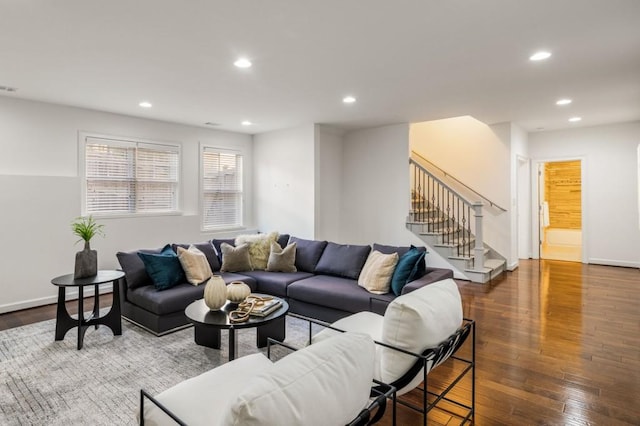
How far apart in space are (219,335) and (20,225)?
328 centimetres

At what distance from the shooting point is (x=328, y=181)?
6.87 meters

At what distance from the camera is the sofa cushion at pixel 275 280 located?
4.26m

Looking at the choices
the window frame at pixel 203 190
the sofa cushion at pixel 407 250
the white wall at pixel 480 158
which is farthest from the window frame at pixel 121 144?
the white wall at pixel 480 158

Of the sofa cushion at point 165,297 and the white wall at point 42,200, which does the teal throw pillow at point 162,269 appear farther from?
the white wall at point 42,200

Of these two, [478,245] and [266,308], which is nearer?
[266,308]

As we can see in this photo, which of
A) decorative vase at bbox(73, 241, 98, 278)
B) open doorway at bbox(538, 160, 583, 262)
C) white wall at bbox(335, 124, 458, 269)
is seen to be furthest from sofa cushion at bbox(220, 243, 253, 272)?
open doorway at bbox(538, 160, 583, 262)

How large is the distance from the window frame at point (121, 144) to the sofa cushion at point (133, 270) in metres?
1.81

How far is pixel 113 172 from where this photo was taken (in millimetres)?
5562

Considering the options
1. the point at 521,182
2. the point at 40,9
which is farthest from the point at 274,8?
the point at 521,182

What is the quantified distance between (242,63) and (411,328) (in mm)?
2938

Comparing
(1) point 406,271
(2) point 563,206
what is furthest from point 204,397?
(2) point 563,206

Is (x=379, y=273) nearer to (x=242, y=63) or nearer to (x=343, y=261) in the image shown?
(x=343, y=261)

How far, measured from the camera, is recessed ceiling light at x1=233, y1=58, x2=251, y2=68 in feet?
11.2

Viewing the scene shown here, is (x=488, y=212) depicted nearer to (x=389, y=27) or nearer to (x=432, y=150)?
(x=432, y=150)
